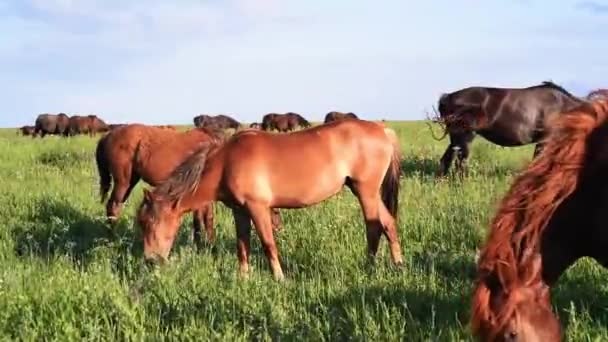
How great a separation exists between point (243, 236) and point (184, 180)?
789mm

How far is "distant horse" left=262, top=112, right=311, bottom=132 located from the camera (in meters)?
43.8

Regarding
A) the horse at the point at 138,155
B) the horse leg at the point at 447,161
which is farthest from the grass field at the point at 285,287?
the horse leg at the point at 447,161

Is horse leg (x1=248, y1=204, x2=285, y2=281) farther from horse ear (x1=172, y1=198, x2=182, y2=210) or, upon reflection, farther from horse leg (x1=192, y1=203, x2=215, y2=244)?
horse leg (x1=192, y1=203, x2=215, y2=244)

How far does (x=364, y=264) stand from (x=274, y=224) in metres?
2.00

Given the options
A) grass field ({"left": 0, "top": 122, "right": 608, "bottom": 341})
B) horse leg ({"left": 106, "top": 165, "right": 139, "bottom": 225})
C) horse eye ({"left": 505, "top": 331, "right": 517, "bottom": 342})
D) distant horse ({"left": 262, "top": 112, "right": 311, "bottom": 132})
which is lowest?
grass field ({"left": 0, "top": 122, "right": 608, "bottom": 341})

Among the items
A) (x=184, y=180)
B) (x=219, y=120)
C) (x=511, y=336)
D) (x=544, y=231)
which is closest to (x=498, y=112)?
(x=184, y=180)

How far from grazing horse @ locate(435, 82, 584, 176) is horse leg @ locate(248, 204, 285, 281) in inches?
279

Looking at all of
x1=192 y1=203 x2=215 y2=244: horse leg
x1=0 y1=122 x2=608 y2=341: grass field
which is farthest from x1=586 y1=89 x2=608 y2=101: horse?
x1=192 y1=203 x2=215 y2=244: horse leg

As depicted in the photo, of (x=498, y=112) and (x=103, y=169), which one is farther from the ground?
(x=498, y=112)

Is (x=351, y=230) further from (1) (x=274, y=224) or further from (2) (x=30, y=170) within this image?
(2) (x=30, y=170)

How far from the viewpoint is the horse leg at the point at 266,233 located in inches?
253

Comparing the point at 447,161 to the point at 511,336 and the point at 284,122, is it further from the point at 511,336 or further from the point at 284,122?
the point at 284,122

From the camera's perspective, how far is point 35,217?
9367mm

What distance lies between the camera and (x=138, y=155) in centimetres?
996
